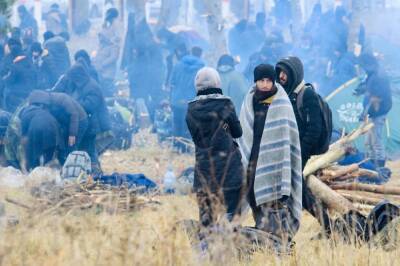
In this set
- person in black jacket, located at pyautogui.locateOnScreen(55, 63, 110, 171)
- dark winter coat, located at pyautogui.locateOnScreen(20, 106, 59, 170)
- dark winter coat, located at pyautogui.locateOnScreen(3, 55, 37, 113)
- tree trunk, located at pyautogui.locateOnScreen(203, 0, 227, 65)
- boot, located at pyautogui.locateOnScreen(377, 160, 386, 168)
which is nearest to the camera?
dark winter coat, located at pyautogui.locateOnScreen(20, 106, 59, 170)

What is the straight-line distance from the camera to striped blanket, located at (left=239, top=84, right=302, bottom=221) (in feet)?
27.2

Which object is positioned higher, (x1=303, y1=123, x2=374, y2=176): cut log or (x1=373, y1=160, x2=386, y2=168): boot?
(x1=303, y1=123, x2=374, y2=176): cut log

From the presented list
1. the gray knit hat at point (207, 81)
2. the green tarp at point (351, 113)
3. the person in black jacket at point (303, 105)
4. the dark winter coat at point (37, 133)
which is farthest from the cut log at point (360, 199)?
the green tarp at point (351, 113)

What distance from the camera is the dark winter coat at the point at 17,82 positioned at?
57.2ft

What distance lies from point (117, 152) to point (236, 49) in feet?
38.0

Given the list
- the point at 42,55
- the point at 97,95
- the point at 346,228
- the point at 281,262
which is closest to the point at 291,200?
the point at 346,228

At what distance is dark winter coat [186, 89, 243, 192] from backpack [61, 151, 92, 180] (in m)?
4.49

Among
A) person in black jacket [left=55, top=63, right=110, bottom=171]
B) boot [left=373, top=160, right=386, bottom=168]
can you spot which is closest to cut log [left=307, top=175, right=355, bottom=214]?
person in black jacket [left=55, top=63, right=110, bottom=171]

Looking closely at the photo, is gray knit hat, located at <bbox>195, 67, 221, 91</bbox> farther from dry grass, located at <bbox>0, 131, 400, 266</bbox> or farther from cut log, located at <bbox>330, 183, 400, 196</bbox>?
cut log, located at <bbox>330, 183, 400, 196</bbox>

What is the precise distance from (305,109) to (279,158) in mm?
560

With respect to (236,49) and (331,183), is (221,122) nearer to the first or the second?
(331,183)

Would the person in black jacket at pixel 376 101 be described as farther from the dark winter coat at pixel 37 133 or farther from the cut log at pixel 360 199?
the cut log at pixel 360 199

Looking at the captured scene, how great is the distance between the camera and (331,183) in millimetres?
10602

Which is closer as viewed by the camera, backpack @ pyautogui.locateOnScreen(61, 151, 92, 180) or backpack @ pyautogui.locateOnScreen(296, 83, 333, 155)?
backpack @ pyautogui.locateOnScreen(296, 83, 333, 155)
